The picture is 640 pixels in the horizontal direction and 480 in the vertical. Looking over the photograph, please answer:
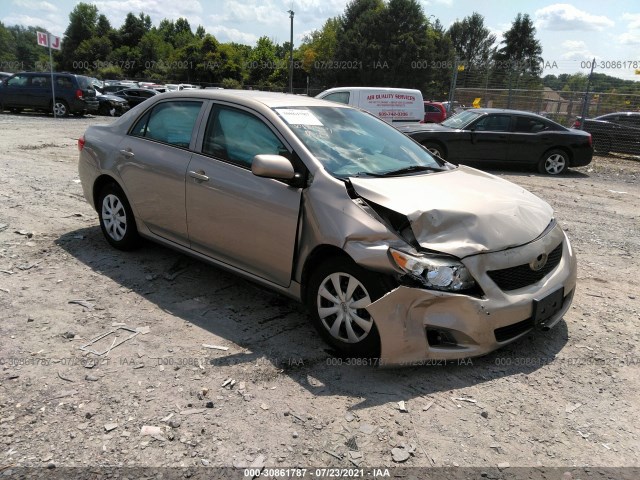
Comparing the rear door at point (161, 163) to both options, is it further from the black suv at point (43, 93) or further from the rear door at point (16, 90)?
the rear door at point (16, 90)

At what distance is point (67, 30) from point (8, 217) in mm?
95145

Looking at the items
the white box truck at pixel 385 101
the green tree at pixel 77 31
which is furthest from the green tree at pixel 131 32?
the white box truck at pixel 385 101

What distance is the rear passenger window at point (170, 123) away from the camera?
4.49 meters

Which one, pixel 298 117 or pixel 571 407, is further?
pixel 298 117

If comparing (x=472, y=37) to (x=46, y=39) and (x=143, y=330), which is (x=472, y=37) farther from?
(x=143, y=330)

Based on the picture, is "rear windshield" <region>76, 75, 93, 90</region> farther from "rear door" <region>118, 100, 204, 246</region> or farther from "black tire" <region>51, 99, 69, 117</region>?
"rear door" <region>118, 100, 204, 246</region>

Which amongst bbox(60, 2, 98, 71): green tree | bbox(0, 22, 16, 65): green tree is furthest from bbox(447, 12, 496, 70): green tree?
bbox(0, 22, 16, 65): green tree

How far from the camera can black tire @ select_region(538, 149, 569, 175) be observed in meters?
12.3

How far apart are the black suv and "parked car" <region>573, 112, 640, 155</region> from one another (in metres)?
19.3

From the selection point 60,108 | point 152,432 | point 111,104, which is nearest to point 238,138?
point 152,432

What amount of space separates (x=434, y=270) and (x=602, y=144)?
1581 centimetres

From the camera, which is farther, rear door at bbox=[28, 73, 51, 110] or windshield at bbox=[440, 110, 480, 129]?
rear door at bbox=[28, 73, 51, 110]

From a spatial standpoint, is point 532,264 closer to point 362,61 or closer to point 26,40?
point 362,61

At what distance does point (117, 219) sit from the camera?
5199 mm
